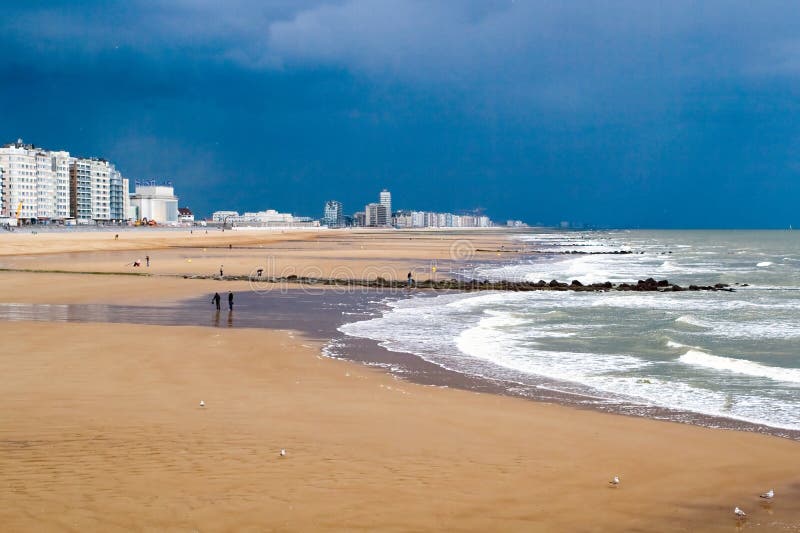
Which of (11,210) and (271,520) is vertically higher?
(11,210)

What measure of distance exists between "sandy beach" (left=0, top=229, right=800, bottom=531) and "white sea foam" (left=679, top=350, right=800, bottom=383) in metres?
5.48

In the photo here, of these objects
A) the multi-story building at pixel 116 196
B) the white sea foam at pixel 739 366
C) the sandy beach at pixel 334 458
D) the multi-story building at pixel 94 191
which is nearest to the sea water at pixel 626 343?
the white sea foam at pixel 739 366

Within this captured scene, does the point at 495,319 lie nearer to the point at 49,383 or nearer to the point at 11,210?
the point at 49,383

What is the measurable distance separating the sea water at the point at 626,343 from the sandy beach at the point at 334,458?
2215mm

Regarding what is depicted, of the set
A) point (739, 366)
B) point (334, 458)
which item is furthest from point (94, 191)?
point (334, 458)

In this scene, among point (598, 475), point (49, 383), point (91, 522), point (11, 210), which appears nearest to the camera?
point (91, 522)

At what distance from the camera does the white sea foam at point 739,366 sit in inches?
594

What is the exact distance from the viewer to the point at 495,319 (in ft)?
77.8

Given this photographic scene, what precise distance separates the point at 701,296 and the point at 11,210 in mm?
127477

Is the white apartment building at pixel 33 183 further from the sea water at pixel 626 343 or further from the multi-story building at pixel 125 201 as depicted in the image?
the sea water at pixel 626 343

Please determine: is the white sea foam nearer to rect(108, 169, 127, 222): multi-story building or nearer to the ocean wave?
the ocean wave

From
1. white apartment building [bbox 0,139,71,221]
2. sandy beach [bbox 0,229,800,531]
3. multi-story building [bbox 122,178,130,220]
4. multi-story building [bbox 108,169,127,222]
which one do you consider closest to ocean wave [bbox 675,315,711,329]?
sandy beach [bbox 0,229,800,531]

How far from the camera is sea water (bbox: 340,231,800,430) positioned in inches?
524

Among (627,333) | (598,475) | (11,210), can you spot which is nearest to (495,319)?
(627,333)
